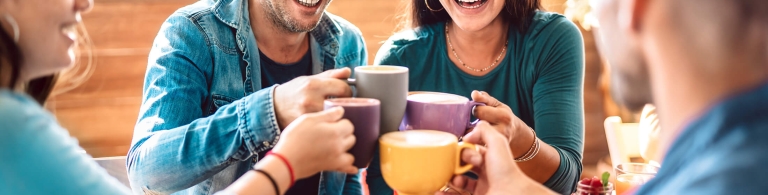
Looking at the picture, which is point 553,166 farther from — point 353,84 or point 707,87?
point 707,87

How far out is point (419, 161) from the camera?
2.71 ft

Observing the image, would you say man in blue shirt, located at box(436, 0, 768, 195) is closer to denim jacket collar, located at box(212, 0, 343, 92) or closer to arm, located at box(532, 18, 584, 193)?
arm, located at box(532, 18, 584, 193)

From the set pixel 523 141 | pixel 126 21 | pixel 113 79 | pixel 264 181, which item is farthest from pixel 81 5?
pixel 113 79

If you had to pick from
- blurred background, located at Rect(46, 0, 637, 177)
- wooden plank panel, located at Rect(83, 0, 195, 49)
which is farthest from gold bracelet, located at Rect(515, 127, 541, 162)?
wooden plank panel, located at Rect(83, 0, 195, 49)

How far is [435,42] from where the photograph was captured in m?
1.53

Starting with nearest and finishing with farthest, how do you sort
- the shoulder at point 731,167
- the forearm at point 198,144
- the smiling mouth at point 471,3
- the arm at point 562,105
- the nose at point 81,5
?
1. the shoulder at point 731,167
2. the nose at point 81,5
3. the forearm at point 198,144
4. the arm at point 562,105
5. the smiling mouth at point 471,3

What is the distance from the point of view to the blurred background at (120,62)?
294 cm

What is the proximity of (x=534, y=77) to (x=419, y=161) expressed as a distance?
0.66 m

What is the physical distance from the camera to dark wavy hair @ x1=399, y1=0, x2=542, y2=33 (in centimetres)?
145

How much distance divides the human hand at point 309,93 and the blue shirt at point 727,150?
1.62 feet

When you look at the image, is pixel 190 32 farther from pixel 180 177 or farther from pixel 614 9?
pixel 614 9

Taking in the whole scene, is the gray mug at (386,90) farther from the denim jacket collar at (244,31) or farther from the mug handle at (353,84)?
the denim jacket collar at (244,31)

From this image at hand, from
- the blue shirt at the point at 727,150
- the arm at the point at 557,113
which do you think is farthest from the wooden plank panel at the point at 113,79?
the blue shirt at the point at 727,150

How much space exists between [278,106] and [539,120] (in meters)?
0.62
